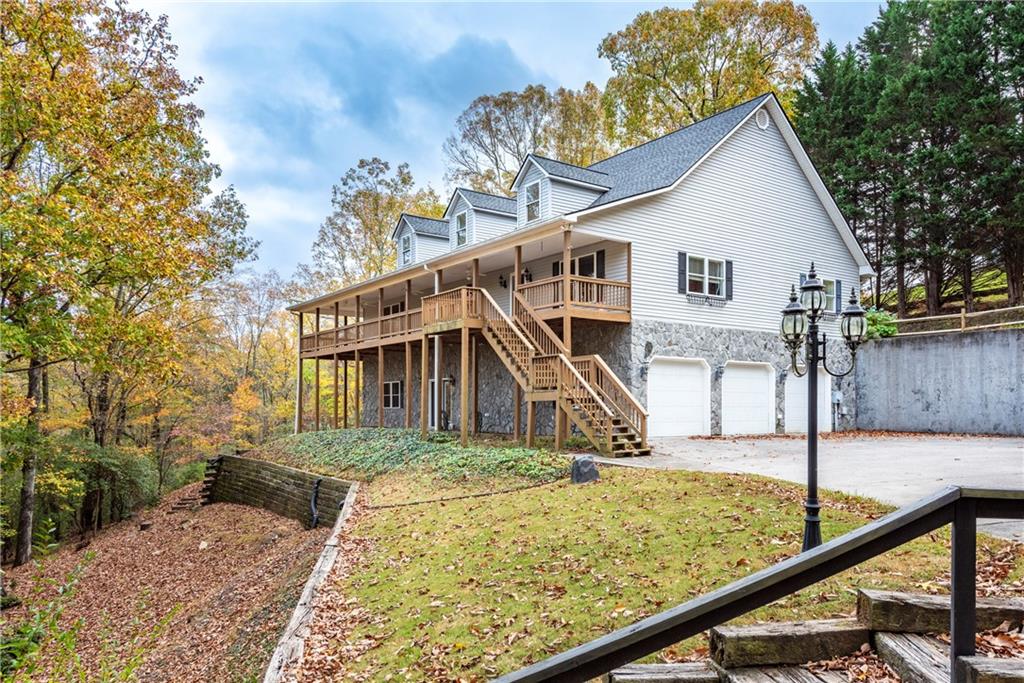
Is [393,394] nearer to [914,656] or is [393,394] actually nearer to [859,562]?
[914,656]

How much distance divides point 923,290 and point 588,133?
17810mm

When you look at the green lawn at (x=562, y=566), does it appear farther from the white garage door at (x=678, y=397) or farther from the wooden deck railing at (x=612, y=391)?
the white garage door at (x=678, y=397)

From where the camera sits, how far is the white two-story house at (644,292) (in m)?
14.8

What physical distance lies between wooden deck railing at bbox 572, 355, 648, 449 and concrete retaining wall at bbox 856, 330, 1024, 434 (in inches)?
419

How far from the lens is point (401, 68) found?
26.9 meters

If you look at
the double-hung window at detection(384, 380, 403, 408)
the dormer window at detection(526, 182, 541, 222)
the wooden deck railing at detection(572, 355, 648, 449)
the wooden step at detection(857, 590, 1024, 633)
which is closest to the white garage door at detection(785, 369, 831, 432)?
the wooden deck railing at detection(572, 355, 648, 449)

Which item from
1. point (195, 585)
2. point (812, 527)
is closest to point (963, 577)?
point (812, 527)

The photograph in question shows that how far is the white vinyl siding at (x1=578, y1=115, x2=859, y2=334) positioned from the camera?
1630cm

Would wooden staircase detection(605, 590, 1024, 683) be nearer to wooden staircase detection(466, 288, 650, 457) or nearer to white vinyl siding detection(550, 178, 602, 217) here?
wooden staircase detection(466, 288, 650, 457)

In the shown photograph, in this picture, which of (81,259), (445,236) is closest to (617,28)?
(445,236)

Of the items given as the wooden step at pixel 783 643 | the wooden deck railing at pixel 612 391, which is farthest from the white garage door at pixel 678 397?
the wooden step at pixel 783 643

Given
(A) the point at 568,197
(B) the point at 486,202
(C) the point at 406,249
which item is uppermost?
(B) the point at 486,202

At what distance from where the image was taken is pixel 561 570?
6371 mm

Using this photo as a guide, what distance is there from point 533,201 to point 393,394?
1141 cm
